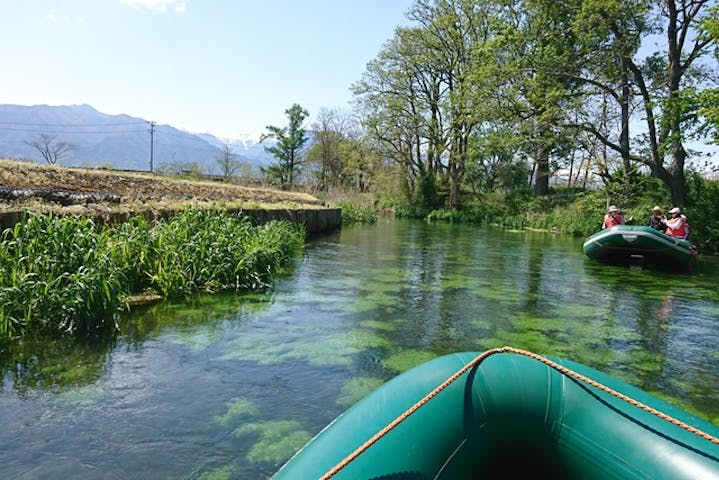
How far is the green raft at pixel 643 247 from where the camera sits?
9.13m

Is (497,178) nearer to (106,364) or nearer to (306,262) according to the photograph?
(306,262)

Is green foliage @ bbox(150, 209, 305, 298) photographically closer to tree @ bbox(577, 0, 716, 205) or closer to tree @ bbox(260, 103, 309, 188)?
tree @ bbox(577, 0, 716, 205)

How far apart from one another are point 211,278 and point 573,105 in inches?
607

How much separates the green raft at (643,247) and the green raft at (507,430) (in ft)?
28.1

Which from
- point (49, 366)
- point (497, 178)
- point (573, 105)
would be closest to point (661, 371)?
point (49, 366)

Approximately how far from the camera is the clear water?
8.50 feet

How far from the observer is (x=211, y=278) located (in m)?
6.04

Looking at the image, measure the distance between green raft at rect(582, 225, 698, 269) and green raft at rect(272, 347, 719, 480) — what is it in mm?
8560

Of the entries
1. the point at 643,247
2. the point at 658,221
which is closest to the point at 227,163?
the point at 658,221

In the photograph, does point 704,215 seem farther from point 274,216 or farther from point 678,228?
point 274,216

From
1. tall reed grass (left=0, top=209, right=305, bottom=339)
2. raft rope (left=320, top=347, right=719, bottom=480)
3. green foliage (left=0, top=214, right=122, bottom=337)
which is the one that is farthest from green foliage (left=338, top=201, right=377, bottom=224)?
raft rope (left=320, top=347, right=719, bottom=480)

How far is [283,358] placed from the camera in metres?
4.00

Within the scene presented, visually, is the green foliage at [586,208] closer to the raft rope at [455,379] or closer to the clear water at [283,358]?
the clear water at [283,358]

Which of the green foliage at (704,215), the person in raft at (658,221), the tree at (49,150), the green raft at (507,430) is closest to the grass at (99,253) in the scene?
the green raft at (507,430)
